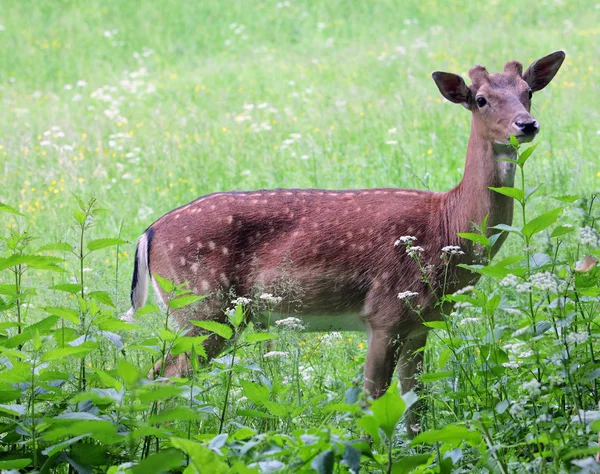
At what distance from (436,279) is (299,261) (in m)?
0.75

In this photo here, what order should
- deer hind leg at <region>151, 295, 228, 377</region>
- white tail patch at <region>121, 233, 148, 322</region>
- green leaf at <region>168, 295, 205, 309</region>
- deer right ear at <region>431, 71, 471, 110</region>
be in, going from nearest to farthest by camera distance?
green leaf at <region>168, 295, 205, 309</region> → deer hind leg at <region>151, 295, 228, 377</region> → deer right ear at <region>431, 71, 471, 110</region> → white tail patch at <region>121, 233, 148, 322</region>

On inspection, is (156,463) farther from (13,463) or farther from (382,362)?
(382,362)

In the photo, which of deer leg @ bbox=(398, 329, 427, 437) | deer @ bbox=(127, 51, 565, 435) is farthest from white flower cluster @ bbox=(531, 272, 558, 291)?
deer leg @ bbox=(398, 329, 427, 437)

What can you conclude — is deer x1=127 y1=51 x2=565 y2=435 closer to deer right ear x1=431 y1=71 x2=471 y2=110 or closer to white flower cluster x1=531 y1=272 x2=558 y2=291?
deer right ear x1=431 y1=71 x2=471 y2=110

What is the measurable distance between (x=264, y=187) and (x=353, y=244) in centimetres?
379

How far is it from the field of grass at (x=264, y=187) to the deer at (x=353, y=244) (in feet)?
0.65

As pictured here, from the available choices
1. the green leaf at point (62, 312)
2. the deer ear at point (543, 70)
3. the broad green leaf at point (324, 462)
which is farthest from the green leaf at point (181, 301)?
the deer ear at point (543, 70)

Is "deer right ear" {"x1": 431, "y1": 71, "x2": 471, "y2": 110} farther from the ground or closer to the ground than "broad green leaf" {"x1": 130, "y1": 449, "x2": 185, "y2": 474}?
farther from the ground

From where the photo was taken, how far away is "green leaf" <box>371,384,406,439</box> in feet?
8.48

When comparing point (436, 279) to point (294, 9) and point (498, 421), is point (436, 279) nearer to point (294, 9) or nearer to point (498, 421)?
point (498, 421)

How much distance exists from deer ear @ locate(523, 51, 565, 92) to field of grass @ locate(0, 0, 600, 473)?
2.75 ft

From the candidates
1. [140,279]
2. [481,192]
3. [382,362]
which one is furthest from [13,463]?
[481,192]

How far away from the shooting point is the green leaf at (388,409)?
2.58 meters

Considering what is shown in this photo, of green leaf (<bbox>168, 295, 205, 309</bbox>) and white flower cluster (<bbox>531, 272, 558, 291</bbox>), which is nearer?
white flower cluster (<bbox>531, 272, 558, 291</bbox>)
